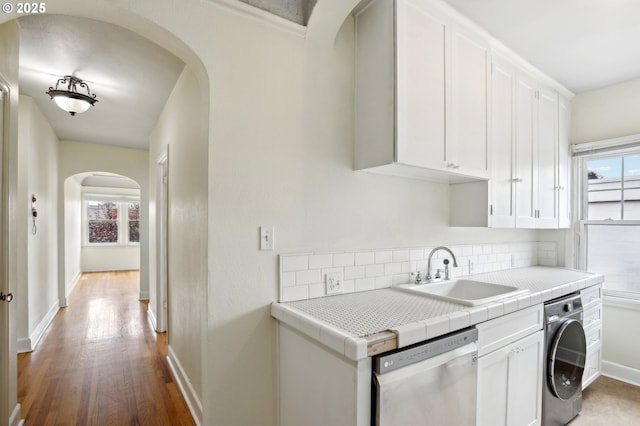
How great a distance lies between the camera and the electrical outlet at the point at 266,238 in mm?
1702

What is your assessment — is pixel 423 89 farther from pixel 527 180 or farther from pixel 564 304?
pixel 564 304

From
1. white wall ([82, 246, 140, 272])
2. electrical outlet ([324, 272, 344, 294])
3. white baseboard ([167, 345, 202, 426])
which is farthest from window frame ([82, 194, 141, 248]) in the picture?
electrical outlet ([324, 272, 344, 294])

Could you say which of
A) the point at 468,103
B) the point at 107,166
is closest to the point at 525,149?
the point at 468,103

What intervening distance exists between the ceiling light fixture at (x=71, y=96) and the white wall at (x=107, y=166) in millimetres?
2523

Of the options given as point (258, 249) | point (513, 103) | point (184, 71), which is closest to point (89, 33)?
point (184, 71)

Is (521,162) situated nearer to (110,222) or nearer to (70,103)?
(70,103)

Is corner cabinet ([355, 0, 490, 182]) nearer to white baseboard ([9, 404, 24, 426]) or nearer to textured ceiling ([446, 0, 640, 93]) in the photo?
textured ceiling ([446, 0, 640, 93])

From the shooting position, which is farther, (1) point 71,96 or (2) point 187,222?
(1) point 71,96

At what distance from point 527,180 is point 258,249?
2275mm

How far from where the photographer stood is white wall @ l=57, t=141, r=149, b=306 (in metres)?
5.05

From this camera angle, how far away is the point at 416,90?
1803 millimetres

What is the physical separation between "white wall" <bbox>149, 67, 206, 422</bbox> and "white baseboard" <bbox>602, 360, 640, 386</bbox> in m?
3.43

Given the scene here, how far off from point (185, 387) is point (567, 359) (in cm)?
267

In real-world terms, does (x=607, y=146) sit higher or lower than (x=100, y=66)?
lower
